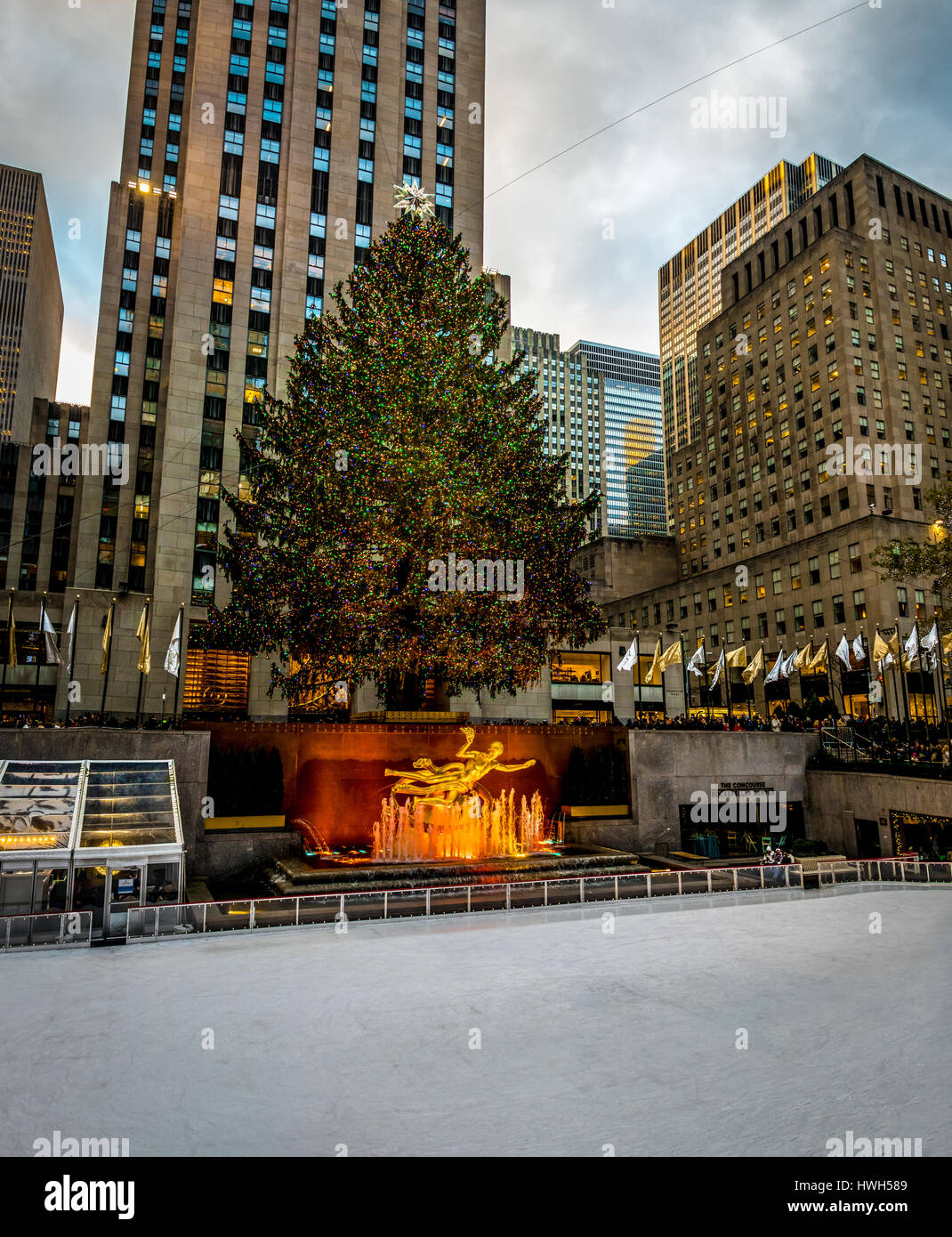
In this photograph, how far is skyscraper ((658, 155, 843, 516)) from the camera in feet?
566

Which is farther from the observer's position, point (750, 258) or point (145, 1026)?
point (750, 258)

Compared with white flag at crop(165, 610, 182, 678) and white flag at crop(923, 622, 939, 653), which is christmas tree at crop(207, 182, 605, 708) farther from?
white flag at crop(923, 622, 939, 653)

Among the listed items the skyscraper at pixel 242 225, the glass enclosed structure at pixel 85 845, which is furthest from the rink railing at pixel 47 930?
the skyscraper at pixel 242 225

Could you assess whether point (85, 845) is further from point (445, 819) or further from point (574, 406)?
point (574, 406)

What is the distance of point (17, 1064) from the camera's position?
320 inches

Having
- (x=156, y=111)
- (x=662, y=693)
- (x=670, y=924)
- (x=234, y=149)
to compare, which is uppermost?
(x=156, y=111)

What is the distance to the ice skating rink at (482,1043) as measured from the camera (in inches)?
265

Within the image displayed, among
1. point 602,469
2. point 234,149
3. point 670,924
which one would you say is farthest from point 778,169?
point 670,924

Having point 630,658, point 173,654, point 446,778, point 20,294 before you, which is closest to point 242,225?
point 173,654

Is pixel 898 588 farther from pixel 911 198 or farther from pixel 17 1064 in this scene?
pixel 17 1064

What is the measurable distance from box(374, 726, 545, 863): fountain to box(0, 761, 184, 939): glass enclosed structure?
320 inches

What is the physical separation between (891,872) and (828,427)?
6616 centimetres

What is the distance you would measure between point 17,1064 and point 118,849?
7477 millimetres

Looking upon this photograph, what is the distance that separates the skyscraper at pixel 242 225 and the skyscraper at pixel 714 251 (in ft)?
410
